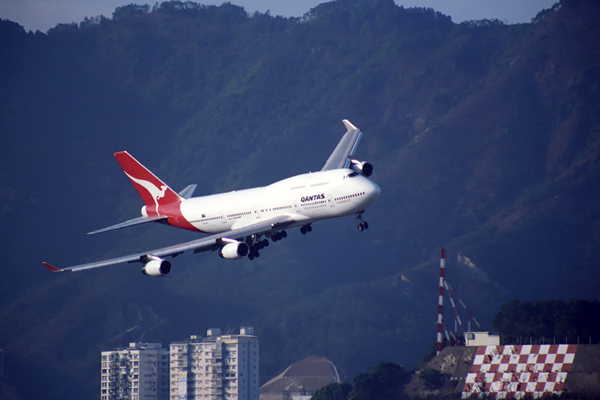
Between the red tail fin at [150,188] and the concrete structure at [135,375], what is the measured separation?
7899 centimetres

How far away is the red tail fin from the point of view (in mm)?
93312

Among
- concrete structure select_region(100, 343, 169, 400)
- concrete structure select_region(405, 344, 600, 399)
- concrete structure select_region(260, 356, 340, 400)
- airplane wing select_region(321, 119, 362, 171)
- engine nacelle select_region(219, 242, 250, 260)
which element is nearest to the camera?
→ engine nacelle select_region(219, 242, 250, 260)

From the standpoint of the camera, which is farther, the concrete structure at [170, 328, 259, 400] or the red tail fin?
the concrete structure at [170, 328, 259, 400]

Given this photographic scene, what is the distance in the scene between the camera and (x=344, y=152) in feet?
Answer: 300

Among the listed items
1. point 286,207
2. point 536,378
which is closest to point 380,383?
point 536,378

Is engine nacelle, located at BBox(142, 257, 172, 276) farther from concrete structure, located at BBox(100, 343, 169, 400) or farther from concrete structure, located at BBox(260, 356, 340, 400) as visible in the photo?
concrete structure, located at BBox(260, 356, 340, 400)

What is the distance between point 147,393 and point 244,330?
23.0 metres

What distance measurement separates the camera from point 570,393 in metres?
108

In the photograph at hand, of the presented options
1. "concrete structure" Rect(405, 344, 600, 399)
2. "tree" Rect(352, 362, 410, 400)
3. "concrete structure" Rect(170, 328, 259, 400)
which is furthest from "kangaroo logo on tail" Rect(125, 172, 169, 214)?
"concrete structure" Rect(170, 328, 259, 400)

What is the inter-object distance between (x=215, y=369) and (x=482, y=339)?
56.7 meters

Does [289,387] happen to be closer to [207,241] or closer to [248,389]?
[248,389]

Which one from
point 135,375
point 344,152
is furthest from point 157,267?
point 135,375

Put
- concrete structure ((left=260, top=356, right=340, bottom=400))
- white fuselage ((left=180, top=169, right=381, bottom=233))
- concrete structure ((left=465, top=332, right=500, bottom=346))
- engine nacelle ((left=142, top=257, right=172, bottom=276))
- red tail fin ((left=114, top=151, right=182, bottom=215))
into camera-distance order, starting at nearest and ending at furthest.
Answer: white fuselage ((left=180, top=169, right=381, bottom=233)) → engine nacelle ((left=142, top=257, right=172, bottom=276)) → red tail fin ((left=114, top=151, right=182, bottom=215)) → concrete structure ((left=465, top=332, right=500, bottom=346)) → concrete structure ((left=260, top=356, right=340, bottom=400))

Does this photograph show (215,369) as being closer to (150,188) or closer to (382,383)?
(382,383)
